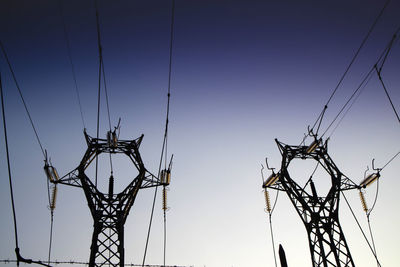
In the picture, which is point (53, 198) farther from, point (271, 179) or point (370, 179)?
point (370, 179)

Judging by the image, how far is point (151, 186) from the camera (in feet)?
44.3

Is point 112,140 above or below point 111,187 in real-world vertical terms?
above

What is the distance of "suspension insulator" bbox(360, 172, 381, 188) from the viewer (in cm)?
1513

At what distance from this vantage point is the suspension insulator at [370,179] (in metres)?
15.1

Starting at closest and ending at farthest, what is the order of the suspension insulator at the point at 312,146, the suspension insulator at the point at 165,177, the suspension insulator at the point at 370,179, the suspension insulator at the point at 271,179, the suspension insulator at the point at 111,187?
the suspension insulator at the point at 111,187
the suspension insulator at the point at 165,177
the suspension insulator at the point at 370,179
the suspension insulator at the point at 271,179
the suspension insulator at the point at 312,146

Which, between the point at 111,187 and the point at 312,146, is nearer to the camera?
the point at 111,187

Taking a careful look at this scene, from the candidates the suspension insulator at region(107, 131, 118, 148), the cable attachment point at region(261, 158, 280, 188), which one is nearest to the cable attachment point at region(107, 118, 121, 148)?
the suspension insulator at region(107, 131, 118, 148)

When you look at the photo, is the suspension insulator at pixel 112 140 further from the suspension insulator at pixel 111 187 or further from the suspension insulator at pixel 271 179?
the suspension insulator at pixel 271 179

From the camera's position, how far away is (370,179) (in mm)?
15516

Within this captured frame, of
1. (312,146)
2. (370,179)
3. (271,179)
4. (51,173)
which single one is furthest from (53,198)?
(370,179)

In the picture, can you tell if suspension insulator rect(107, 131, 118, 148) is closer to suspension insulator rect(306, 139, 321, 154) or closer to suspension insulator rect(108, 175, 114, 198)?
suspension insulator rect(108, 175, 114, 198)

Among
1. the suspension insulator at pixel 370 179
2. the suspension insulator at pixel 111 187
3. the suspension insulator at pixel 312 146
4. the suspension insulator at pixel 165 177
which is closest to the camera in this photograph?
the suspension insulator at pixel 111 187

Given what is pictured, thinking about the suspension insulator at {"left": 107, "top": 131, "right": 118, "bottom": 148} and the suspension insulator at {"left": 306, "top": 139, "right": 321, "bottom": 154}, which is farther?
the suspension insulator at {"left": 306, "top": 139, "right": 321, "bottom": 154}

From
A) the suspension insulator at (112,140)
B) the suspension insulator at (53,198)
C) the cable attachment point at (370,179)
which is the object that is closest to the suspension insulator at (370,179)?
the cable attachment point at (370,179)
